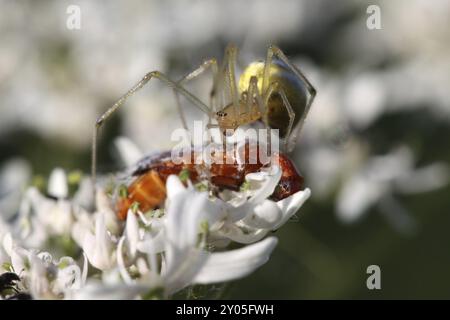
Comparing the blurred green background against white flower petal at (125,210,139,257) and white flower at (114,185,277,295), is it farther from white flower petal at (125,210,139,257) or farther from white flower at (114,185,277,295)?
white flower at (114,185,277,295)

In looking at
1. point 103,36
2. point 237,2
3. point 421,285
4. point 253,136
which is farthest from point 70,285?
point 237,2

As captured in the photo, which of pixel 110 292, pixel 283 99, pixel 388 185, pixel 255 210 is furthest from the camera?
pixel 388 185

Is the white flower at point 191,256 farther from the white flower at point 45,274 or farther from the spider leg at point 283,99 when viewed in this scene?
the spider leg at point 283,99

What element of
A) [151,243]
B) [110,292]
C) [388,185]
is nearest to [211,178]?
[151,243]

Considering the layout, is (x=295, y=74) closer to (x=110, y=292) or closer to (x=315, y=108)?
(x=110, y=292)

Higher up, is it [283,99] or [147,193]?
[283,99]
